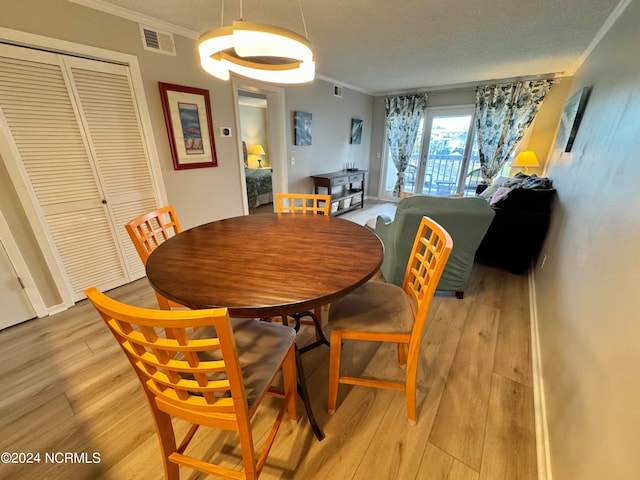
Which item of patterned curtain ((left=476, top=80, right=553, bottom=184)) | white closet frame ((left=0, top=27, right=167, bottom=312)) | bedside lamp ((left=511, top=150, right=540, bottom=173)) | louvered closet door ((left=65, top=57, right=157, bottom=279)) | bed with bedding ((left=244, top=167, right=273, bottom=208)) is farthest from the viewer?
bed with bedding ((left=244, top=167, right=273, bottom=208))

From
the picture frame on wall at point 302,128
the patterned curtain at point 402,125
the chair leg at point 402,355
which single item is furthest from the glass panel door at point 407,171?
the chair leg at point 402,355

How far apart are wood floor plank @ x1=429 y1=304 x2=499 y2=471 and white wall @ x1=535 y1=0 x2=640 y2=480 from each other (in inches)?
10.8

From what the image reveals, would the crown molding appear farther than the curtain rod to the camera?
No

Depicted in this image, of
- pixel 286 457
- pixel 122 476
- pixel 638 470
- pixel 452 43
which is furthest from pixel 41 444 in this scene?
pixel 452 43

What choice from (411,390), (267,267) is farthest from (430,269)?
(267,267)

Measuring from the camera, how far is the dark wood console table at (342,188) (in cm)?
438

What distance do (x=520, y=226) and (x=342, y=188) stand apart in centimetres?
327

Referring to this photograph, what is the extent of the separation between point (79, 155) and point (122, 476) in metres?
2.29

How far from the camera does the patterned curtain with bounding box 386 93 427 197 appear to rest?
5.12 m

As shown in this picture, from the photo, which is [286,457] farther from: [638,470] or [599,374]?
[599,374]

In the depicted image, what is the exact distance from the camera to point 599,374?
2.98 ft

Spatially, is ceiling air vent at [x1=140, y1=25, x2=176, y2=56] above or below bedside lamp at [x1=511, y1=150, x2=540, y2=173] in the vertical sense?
above

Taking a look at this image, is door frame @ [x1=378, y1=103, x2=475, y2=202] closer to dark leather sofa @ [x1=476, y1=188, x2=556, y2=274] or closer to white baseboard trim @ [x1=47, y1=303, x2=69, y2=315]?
dark leather sofa @ [x1=476, y1=188, x2=556, y2=274]

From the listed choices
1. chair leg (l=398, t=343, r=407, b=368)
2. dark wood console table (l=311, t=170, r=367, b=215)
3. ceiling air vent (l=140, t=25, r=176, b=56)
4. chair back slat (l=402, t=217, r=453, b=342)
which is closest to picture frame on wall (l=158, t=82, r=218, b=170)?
ceiling air vent (l=140, t=25, r=176, b=56)
